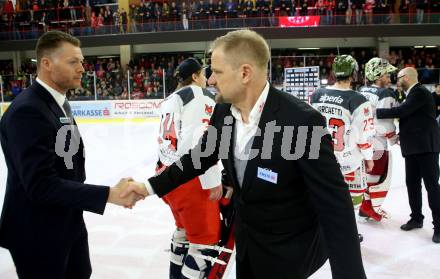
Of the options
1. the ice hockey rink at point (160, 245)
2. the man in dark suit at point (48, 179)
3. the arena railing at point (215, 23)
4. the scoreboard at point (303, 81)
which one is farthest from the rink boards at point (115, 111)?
the man in dark suit at point (48, 179)

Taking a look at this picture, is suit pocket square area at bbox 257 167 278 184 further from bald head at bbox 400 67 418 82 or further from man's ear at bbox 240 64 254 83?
bald head at bbox 400 67 418 82

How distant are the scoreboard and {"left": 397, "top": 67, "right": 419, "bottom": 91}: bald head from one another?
712 centimetres

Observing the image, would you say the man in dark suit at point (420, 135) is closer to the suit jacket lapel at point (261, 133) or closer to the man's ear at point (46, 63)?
the suit jacket lapel at point (261, 133)

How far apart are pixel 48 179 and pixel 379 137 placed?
3.50 meters

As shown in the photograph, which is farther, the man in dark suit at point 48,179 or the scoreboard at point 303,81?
the scoreboard at point 303,81

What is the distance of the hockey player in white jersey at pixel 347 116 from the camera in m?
3.52

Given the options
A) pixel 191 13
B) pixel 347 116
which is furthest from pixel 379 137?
pixel 191 13

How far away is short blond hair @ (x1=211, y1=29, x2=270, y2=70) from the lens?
1.58 m

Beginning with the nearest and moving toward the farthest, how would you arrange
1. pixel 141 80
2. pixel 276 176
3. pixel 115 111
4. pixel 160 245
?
1. pixel 276 176
2. pixel 160 245
3. pixel 115 111
4. pixel 141 80

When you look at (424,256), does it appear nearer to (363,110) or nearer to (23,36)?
(363,110)

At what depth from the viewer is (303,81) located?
11.4 metres

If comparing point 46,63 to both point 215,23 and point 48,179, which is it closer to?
point 48,179

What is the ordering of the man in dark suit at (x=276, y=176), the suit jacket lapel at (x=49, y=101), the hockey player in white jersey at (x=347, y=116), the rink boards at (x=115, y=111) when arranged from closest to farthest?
1. the man in dark suit at (x=276, y=176)
2. the suit jacket lapel at (x=49, y=101)
3. the hockey player in white jersey at (x=347, y=116)
4. the rink boards at (x=115, y=111)

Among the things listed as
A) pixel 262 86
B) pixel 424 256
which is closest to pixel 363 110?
pixel 424 256
